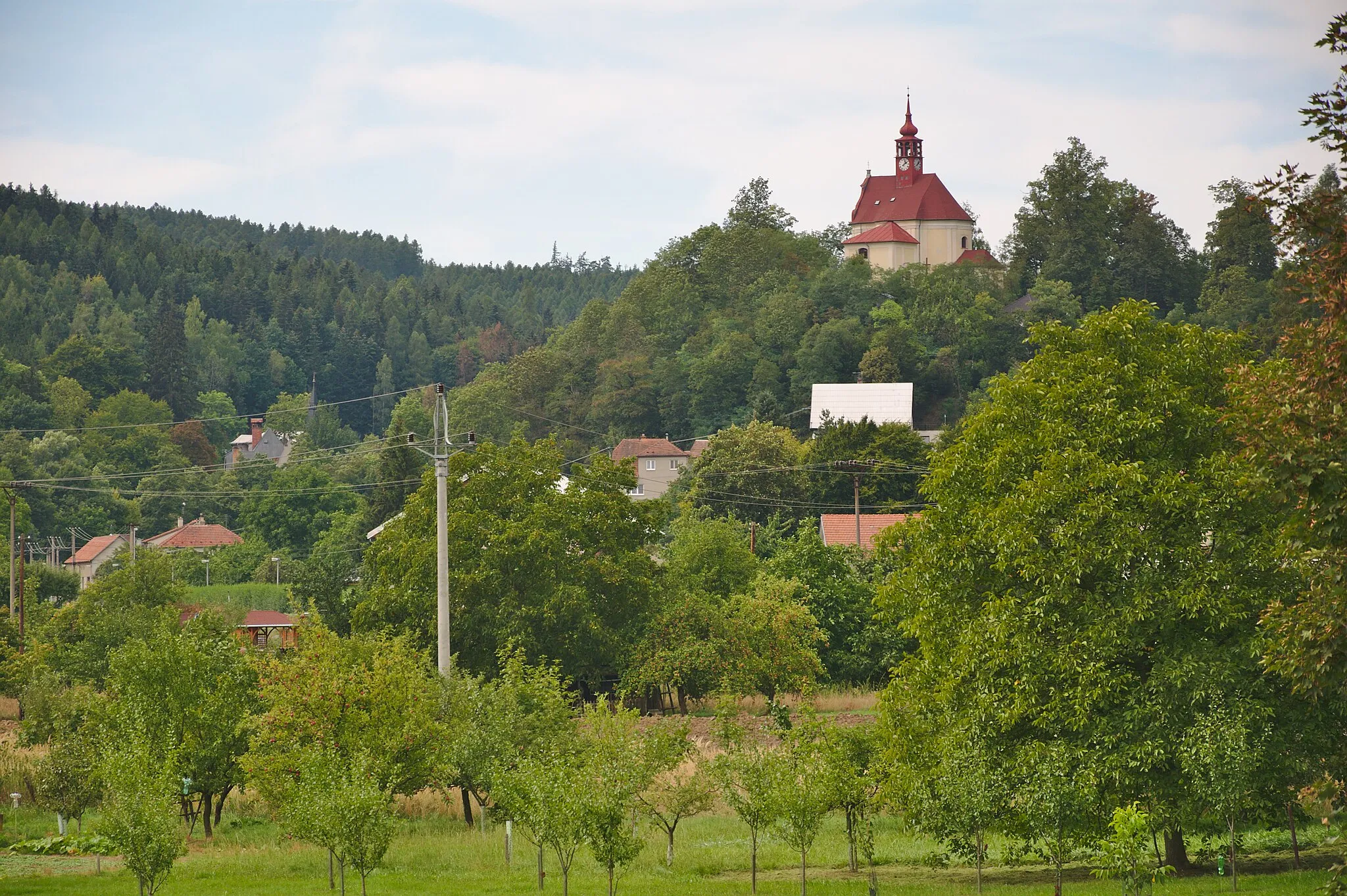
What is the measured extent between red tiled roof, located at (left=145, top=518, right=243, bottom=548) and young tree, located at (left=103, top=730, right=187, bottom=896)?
83663 millimetres

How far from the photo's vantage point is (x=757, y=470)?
3223 inches

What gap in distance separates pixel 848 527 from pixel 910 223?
60730mm

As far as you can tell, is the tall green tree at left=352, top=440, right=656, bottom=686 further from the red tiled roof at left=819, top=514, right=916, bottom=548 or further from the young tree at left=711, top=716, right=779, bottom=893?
the red tiled roof at left=819, top=514, right=916, bottom=548

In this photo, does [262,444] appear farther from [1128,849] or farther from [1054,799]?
[1128,849]

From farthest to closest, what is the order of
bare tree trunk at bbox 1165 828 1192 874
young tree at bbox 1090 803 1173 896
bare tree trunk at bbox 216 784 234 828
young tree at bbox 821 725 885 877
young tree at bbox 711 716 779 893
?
bare tree trunk at bbox 216 784 234 828, young tree at bbox 821 725 885 877, bare tree trunk at bbox 1165 828 1192 874, young tree at bbox 711 716 779 893, young tree at bbox 1090 803 1173 896

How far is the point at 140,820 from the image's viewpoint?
73.6ft

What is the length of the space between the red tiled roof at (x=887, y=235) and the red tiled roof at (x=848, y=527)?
56093mm

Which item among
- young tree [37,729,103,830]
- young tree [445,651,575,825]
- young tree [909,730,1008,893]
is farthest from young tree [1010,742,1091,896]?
young tree [37,729,103,830]

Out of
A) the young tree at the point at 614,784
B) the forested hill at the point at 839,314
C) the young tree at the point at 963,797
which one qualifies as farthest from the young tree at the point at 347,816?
the forested hill at the point at 839,314

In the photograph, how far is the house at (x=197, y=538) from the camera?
106062mm

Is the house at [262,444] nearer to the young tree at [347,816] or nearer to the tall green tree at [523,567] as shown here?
the tall green tree at [523,567]

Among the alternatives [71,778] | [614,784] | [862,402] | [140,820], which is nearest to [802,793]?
[614,784]

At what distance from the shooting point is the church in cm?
12438

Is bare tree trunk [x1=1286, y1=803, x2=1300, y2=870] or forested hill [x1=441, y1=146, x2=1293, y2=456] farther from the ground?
forested hill [x1=441, y1=146, x2=1293, y2=456]
